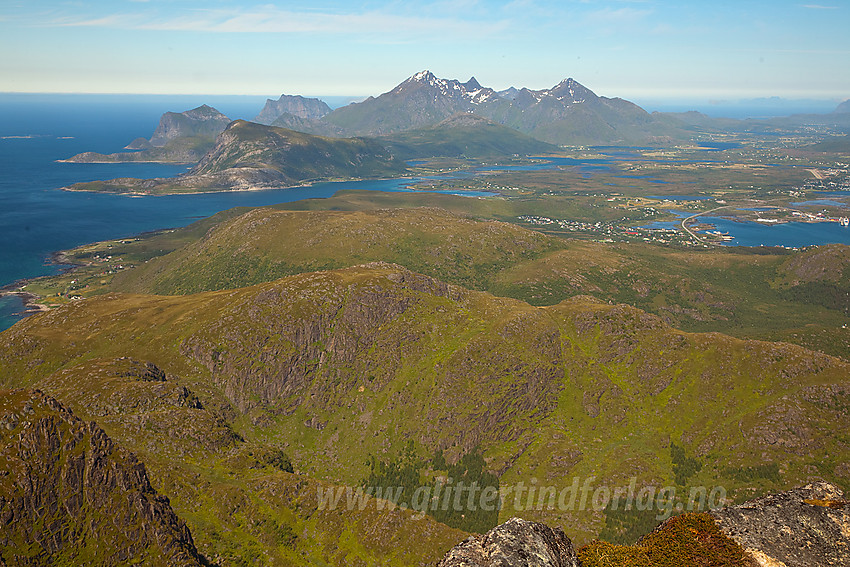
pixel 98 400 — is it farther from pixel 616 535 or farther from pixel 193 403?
pixel 616 535

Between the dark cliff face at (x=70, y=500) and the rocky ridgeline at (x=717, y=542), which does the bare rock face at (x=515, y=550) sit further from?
the dark cliff face at (x=70, y=500)

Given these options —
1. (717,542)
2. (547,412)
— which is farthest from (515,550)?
(547,412)

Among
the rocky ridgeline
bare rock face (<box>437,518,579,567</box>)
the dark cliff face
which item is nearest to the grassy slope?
the dark cliff face

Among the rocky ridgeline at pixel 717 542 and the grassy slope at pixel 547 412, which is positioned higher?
the rocky ridgeline at pixel 717 542

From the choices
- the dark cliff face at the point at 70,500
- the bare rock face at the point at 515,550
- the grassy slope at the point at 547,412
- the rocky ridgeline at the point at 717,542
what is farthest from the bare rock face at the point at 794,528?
the dark cliff face at the point at 70,500

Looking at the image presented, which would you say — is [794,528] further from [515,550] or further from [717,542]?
[515,550]

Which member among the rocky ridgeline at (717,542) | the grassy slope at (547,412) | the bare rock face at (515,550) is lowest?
the grassy slope at (547,412)
